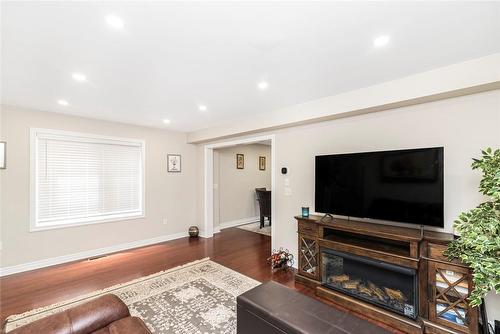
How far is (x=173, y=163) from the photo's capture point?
5.21 meters

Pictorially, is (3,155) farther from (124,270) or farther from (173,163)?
(173,163)

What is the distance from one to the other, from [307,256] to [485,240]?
6.24 feet

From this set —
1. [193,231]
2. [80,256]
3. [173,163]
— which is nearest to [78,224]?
[80,256]

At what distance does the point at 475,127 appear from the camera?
219cm

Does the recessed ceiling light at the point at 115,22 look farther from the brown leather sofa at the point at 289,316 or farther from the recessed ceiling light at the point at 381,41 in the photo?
the brown leather sofa at the point at 289,316

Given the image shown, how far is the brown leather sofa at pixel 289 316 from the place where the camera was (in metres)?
1.46

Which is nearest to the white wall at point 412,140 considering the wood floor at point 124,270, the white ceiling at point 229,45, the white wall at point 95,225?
the white ceiling at point 229,45

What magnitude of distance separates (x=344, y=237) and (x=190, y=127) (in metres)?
3.64

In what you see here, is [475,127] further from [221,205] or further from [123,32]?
[221,205]

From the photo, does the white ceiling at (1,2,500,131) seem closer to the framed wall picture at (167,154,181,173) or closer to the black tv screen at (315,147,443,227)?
the black tv screen at (315,147,443,227)

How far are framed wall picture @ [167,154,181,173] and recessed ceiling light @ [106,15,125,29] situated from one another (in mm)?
3769

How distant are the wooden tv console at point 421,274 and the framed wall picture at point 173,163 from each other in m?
3.70

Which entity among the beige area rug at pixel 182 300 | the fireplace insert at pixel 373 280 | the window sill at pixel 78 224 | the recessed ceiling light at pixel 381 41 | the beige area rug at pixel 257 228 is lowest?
the beige area rug at pixel 257 228

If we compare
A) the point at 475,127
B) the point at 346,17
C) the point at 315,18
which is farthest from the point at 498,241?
the point at 315,18
